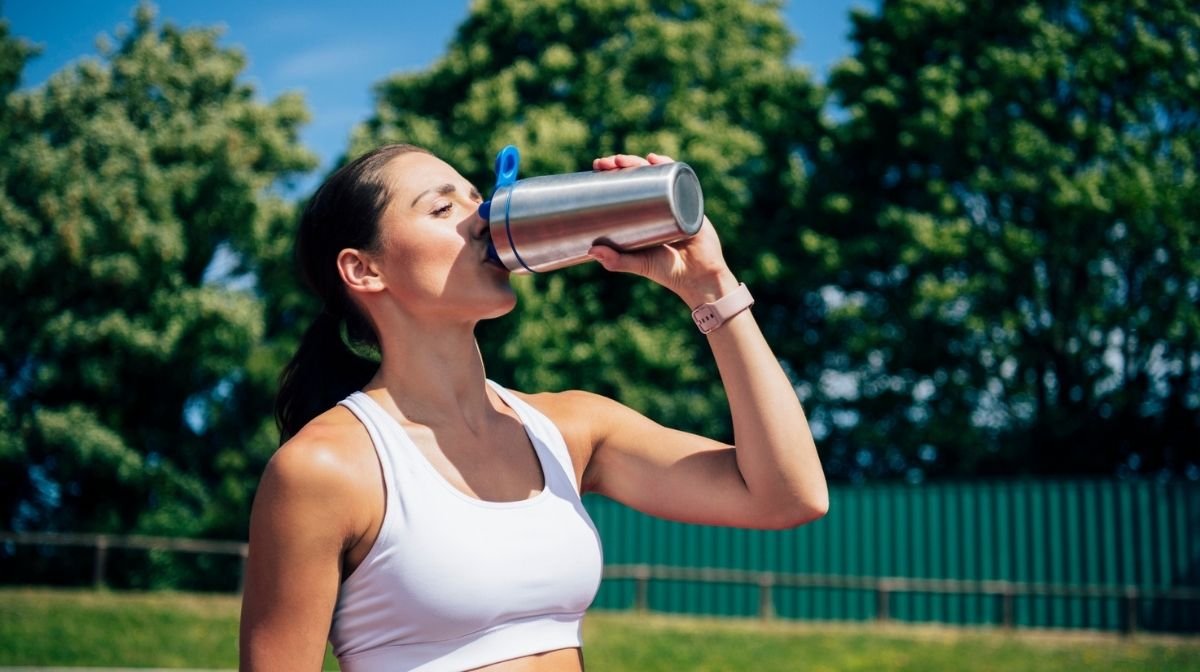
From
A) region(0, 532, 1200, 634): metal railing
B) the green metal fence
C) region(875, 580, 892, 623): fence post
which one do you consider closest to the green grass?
region(0, 532, 1200, 634): metal railing

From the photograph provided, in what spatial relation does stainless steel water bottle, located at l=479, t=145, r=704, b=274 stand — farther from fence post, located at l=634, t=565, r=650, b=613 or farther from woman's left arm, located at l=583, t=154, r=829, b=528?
fence post, located at l=634, t=565, r=650, b=613

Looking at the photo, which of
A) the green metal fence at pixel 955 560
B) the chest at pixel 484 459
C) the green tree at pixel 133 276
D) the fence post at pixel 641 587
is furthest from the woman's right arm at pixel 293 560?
the green tree at pixel 133 276

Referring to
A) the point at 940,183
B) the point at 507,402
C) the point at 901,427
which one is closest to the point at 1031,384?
the point at 901,427

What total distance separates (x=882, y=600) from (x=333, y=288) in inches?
635

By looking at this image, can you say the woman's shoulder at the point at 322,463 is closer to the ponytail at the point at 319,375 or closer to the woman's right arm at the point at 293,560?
the woman's right arm at the point at 293,560

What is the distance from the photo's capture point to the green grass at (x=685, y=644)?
11086 mm

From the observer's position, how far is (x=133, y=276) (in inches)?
915

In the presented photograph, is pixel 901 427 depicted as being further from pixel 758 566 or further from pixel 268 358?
pixel 268 358

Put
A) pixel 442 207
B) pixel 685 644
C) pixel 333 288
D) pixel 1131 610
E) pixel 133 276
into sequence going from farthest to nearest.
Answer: pixel 133 276 → pixel 1131 610 → pixel 685 644 → pixel 333 288 → pixel 442 207

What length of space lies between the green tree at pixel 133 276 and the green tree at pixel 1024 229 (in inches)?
496

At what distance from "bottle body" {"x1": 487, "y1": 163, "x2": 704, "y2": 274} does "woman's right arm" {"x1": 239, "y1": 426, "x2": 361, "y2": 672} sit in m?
0.57

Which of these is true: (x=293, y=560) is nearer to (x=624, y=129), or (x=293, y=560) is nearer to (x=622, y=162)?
(x=622, y=162)

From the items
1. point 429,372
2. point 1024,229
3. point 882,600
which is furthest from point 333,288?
point 1024,229

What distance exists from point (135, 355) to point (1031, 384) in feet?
57.8
